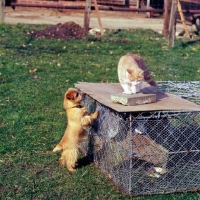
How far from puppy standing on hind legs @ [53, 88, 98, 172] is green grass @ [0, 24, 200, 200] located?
0.59ft

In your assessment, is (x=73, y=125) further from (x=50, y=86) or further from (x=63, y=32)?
(x=63, y=32)

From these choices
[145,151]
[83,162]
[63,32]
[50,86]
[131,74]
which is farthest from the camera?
[63,32]

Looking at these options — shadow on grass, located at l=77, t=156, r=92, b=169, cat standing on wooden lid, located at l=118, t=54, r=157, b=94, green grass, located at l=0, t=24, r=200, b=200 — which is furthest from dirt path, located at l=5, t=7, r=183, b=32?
cat standing on wooden lid, located at l=118, t=54, r=157, b=94

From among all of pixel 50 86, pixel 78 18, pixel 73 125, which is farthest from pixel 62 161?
pixel 78 18

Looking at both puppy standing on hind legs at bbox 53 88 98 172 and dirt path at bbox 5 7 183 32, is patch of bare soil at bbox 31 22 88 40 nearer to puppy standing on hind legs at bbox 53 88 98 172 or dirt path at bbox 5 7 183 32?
dirt path at bbox 5 7 183 32

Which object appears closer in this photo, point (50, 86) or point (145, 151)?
point (145, 151)

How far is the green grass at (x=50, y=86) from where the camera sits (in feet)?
17.9

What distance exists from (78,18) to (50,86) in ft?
30.9

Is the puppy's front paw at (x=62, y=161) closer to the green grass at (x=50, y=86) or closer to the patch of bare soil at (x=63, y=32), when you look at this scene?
the green grass at (x=50, y=86)

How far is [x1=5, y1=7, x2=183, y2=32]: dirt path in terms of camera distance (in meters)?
16.4

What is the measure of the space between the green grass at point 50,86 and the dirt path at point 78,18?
82.4 inches

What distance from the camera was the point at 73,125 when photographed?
5.80 m

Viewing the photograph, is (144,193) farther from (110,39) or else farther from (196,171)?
(110,39)

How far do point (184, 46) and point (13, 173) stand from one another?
8.30m
